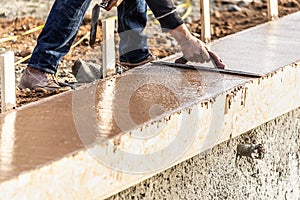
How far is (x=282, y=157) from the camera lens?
155 inches

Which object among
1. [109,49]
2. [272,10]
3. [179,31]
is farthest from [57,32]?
[272,10]

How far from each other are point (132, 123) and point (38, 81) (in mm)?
1430

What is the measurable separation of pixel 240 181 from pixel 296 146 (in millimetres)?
581

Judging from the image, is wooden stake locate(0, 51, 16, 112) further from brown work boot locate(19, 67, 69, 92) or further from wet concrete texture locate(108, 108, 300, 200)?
brown work boot locate(19, 67, 69, 92)

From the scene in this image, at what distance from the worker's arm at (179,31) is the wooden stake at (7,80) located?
823 mm

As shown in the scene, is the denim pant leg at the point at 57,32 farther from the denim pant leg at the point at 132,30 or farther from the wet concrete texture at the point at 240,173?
the wet concrete texture at the point at 240,173

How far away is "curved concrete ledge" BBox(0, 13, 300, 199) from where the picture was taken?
98.7 inches

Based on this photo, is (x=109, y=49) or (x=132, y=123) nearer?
(x=132, y=123)

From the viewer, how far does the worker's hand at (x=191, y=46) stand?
3.73 metres

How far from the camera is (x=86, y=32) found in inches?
240

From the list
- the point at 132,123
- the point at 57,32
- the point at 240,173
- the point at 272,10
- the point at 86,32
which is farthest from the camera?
the point at 86,32

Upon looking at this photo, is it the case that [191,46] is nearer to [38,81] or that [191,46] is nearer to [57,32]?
[57,32]

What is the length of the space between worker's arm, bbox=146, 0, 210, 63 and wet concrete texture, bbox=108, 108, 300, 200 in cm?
45

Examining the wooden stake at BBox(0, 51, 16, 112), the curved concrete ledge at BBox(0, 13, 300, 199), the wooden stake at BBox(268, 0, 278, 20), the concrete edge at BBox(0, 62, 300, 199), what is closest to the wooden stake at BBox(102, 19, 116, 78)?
the curved concrete ledge at BBox(0, 13, 300, 199)
